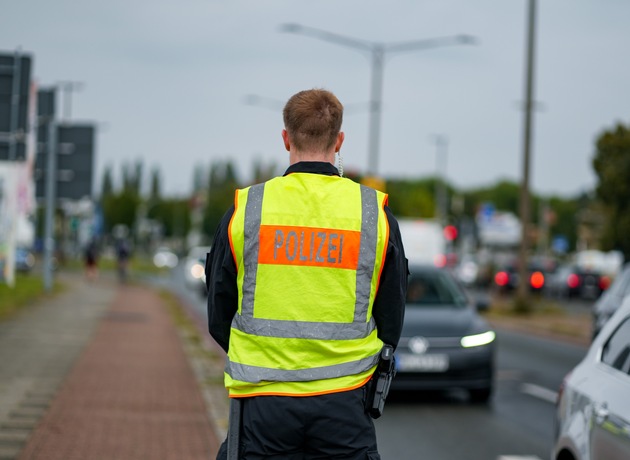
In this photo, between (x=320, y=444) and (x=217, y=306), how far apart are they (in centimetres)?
57

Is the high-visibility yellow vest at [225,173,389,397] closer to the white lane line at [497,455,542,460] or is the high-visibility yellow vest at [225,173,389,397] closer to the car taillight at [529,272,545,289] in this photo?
the white lane line at [497,455,542,460]

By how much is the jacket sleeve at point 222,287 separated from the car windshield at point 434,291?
361 inches

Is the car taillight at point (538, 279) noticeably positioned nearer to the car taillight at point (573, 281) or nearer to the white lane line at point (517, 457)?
the car taillight at point (573, 281)

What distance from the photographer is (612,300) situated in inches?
560

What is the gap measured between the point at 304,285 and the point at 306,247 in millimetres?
119

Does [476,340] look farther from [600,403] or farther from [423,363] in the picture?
[600,403]

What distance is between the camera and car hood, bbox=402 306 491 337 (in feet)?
39.2

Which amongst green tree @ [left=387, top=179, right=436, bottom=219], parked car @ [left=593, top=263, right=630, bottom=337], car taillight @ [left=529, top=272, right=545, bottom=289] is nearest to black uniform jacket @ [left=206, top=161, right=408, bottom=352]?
parked car @ [left=593, top=263, right=630, bottom=337]

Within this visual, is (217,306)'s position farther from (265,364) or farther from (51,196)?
(51,196)

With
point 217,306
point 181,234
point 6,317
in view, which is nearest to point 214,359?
point 6,317

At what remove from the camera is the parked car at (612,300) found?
13.9 m

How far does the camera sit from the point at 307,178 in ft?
12.3

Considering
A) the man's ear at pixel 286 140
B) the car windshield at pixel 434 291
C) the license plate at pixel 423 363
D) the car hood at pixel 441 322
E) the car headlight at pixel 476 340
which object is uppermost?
the man's ear at pixel 286 140

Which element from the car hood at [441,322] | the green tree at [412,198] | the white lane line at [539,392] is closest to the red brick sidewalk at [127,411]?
the car hood at [441,322]
